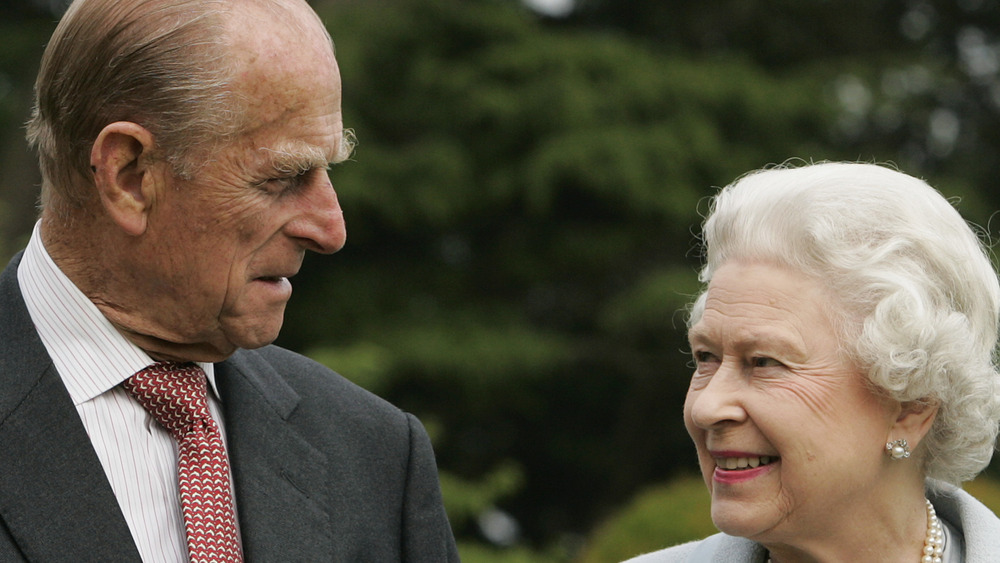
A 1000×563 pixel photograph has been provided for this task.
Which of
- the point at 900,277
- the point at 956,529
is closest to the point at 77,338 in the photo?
the point at 900,277

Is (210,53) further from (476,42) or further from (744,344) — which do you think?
(476,42)

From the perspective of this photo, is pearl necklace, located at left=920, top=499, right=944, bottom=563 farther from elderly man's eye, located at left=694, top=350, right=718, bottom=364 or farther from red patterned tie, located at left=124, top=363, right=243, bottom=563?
red patterned tie, located at left=124, top=363, right=243, bottom=563

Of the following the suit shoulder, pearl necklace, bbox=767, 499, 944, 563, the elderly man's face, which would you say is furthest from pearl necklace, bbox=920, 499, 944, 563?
the elderly man's face

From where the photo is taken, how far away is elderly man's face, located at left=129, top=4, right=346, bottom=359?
2.41 meters

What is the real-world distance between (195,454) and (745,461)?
110 cm

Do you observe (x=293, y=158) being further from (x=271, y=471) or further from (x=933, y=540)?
(x=933, y=540)

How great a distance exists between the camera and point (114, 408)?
2412 mm

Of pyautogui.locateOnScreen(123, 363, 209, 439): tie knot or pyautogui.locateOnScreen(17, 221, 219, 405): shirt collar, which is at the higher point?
pyautogui.locateOnScreen(17, 221, 219, 405): shirt collar

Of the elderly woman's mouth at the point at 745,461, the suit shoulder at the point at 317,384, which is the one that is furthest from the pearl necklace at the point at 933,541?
the suit shoulder at the point at 317,384

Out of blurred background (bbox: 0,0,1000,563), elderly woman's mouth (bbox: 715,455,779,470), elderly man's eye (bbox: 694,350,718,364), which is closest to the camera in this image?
elderly woman's mouth (bbox: 715,455,779,470)

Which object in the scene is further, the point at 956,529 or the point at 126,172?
the point at 956,529

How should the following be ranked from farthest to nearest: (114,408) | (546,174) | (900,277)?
(546,174), (900,277), (114,408)

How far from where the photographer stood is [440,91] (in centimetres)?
936

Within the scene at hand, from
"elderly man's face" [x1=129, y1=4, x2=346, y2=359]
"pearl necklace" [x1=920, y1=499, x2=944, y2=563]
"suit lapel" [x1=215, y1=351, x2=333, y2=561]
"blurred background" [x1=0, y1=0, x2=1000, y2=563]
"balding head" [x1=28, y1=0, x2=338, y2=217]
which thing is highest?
"balding head" [x1=28, y1=0, x2=338, y2=217]
